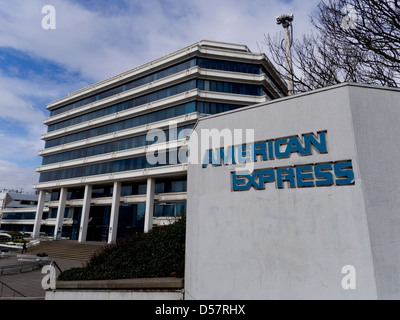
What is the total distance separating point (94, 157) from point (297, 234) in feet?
117

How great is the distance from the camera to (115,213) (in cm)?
3397

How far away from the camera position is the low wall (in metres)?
7.65

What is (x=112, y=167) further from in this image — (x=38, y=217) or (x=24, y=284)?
(x=24, y=284)

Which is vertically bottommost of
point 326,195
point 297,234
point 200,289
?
point 200,289

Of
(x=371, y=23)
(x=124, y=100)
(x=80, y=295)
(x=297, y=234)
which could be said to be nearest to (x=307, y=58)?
(x=371, y=23)

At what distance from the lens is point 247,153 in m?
7.56

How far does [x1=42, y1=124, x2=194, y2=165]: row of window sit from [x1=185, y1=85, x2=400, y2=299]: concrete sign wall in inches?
881

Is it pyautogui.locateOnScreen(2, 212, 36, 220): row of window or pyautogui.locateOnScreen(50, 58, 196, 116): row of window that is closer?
pyautogui.locateOnScreen(50, 58, 196, 116): row of window

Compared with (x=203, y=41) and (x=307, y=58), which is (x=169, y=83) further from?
(x=307, y=58)

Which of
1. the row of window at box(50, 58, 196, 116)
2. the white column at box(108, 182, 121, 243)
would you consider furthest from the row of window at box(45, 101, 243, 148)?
the white column at box(108, 182, 121, 243)

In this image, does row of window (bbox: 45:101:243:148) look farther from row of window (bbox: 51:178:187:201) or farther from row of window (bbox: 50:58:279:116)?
row of window (bbox: 51:178:187:201)

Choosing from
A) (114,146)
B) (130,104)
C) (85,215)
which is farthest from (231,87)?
(85,215)

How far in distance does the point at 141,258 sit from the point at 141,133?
2480 centimetres

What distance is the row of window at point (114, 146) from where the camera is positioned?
99.2 feet
